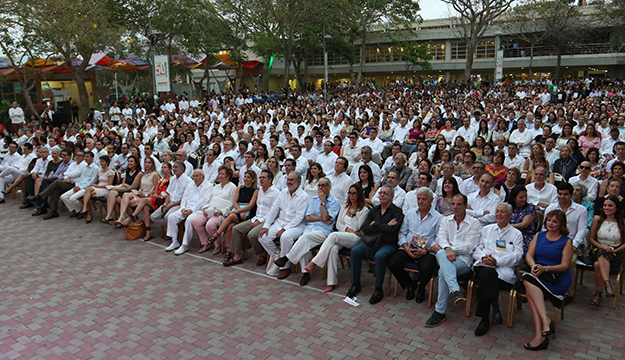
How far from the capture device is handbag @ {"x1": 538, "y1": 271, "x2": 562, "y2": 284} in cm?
468

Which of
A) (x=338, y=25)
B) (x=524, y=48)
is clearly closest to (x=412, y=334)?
(x=338, y=25)

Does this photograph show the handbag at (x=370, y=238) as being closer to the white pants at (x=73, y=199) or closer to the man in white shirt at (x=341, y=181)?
the man in white shirt at (x=341, y=181)

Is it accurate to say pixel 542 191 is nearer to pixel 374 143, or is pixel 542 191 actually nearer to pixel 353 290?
pixel 353 290

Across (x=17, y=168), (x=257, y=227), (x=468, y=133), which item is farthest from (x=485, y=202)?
(x=17, y=168)

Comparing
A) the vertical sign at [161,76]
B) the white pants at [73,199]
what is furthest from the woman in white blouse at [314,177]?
the vertical sign at [161,76]

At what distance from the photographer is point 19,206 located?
10.6 metres

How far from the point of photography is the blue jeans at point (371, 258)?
18.2 ft

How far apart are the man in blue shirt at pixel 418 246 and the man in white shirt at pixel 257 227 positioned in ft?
7.08

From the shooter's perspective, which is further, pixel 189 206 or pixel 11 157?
pixel 11 157

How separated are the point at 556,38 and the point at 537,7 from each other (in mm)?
6400

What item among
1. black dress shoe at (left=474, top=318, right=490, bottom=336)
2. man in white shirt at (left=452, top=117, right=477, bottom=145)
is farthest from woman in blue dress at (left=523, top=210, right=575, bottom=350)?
man in white shirt at (left=452, top=117, right=477, bottom=145)

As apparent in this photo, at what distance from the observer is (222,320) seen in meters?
5.11

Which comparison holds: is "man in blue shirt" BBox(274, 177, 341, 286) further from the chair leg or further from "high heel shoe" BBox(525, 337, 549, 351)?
"high heel shoe" BBox(525, 337, 549, 351)

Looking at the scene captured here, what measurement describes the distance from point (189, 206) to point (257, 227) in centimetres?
162
